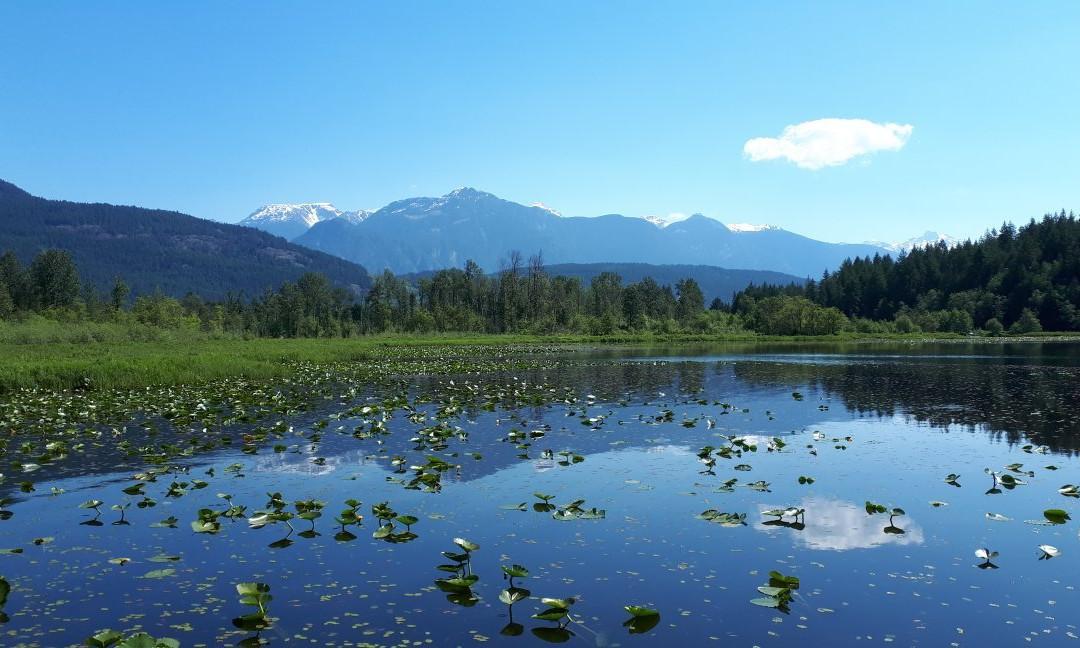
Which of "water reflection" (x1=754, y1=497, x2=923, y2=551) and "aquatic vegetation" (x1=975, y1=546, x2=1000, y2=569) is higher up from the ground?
"aquatic vegetation" (x1=975, y1=546, x2=1000, y2=569)

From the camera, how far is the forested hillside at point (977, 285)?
127062 millimetres

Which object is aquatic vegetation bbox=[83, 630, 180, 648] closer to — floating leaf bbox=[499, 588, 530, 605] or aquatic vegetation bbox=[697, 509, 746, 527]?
floating leaf bbox=[499, 588, 530, 605]

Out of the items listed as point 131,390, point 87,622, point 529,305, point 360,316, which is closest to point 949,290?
point 529,305

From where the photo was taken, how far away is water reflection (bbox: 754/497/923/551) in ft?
32.5

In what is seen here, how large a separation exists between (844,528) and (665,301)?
155 m

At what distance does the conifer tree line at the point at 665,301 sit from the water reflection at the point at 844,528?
4078 inches

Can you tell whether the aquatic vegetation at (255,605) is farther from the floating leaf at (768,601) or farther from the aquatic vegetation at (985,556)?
the aquatic vegetation at (985,556)

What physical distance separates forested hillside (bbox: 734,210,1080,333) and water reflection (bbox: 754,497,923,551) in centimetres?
13633

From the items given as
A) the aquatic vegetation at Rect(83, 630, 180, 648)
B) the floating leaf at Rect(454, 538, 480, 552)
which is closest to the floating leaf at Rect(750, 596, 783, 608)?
the floating leaf at Rect(454, 538, 480, 552)

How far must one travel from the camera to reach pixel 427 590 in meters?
8.23

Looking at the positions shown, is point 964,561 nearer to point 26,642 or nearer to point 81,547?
point 26,642

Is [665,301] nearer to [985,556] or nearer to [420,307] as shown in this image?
[420,307]

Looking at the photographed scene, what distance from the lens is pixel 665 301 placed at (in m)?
163

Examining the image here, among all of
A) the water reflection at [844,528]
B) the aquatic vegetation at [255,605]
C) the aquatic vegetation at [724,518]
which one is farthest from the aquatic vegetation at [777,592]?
the aquatic vegetation at [255,605]
